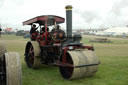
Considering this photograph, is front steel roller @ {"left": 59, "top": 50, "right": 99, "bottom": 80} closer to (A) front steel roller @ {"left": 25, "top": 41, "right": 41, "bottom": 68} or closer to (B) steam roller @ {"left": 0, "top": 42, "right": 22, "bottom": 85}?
(A) front steel roller @ {"left": 25, "top": 41, "right": 41, "bottom": 68}

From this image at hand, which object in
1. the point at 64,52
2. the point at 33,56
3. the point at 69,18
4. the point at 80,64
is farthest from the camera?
the point at 33,56

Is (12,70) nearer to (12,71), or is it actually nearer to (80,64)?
(12,71)

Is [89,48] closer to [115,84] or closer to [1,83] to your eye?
[115,84]

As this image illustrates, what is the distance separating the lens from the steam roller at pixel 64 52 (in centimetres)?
460

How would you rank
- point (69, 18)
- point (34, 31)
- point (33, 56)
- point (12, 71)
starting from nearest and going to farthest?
point (12, 71) < point (69, 18) < point (33, 56) < point (34, 31)

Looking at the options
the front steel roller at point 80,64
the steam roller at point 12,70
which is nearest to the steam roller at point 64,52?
the front steel roller at point 80,64

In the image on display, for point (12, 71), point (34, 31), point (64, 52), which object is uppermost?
point (34, 31)

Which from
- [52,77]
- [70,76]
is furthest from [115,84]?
[52,77]

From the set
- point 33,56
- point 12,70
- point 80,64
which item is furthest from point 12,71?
point 33,56

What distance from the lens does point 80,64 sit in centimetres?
450

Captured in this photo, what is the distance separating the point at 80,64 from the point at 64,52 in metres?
0.58

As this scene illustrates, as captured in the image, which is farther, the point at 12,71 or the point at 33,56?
the point at 33,56

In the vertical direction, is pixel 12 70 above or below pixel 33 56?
above

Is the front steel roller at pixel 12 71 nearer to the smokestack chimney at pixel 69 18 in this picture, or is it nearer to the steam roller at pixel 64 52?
the steam roller at pixel 64 52
